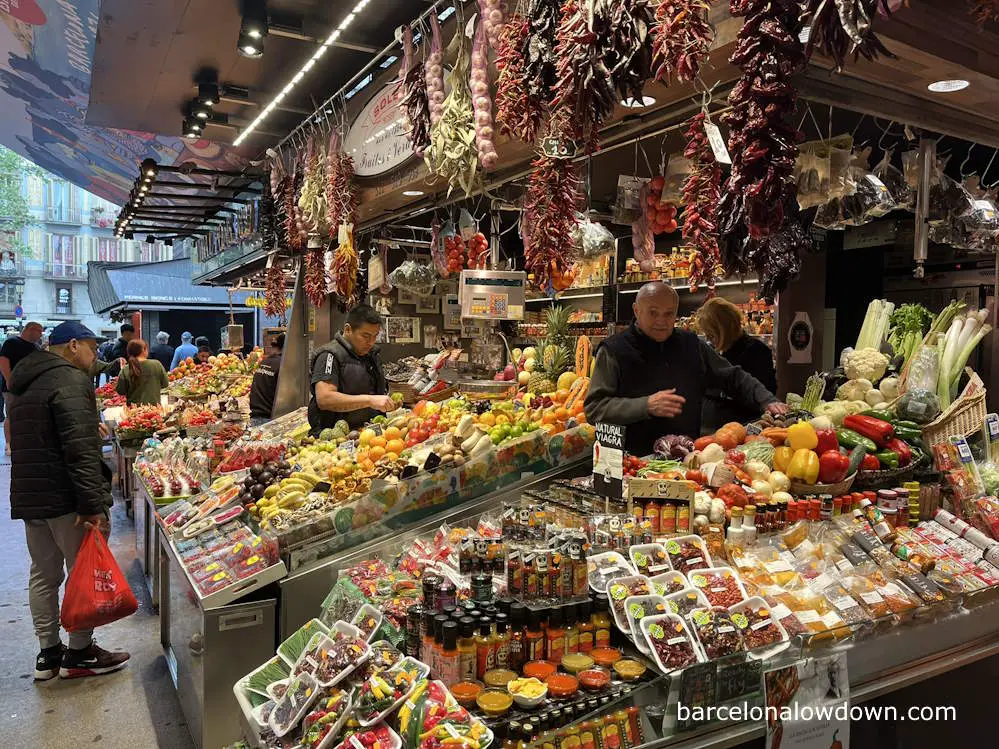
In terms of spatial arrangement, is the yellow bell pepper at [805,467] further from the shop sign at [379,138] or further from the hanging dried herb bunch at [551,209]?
the shop sign at [379,138]

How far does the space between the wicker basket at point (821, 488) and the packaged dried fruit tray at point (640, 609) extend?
1.08 meters

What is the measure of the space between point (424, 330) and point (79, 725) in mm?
5488

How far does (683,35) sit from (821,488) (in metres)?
1.85

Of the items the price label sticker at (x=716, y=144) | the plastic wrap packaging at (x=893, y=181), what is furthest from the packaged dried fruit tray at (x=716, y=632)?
the plastic wrap packaging at (x=893, y=181)

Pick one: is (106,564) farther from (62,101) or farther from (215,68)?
(62,101)

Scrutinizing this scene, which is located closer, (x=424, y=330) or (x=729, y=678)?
(x=729, y=678)

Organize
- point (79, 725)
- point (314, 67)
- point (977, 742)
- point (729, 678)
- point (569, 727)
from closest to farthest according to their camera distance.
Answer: point (569, 727), point (729, 678), point (977, 742), point (79, 725), point (314, 67)

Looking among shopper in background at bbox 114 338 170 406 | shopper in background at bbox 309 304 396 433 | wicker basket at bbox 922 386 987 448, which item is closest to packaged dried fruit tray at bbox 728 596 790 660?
wicker basket at bbox 922 386 987 448

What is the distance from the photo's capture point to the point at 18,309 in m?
23.6

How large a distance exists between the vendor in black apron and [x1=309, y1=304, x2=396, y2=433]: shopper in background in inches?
64.1

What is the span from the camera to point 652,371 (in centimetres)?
421

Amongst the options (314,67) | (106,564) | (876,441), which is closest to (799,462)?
(876,441)

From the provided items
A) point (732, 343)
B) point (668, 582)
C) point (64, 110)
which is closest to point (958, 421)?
point (732, 343)

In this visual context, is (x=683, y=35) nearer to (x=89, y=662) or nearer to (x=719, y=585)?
(x=719, y=585)
